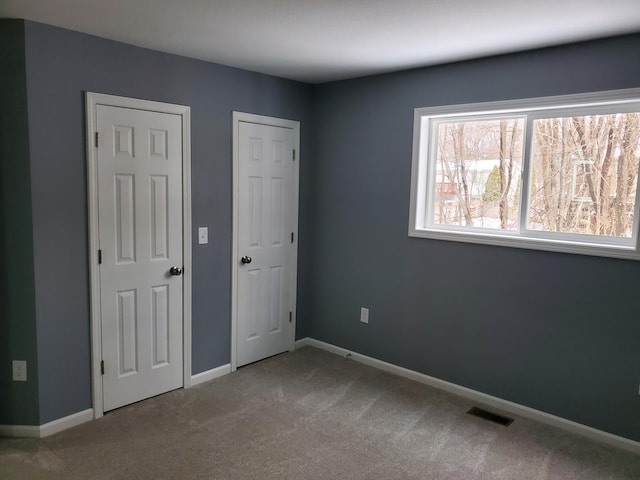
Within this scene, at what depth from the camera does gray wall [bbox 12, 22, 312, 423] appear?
8.81 ft

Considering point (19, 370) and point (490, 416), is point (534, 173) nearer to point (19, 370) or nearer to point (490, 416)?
point (490, 416)

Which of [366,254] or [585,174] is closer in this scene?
[585,174]

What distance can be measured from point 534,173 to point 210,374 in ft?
9.08

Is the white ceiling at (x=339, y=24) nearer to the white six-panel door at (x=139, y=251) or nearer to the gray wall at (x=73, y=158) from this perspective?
the gray wall at (x=73, y=158)

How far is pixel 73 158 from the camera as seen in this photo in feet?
9.22

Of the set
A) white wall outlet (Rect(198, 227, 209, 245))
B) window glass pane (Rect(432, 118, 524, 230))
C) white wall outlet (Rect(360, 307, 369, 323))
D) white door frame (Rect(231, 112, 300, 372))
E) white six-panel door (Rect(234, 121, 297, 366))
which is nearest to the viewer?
window glass pane (Rect(432, 118, 524, 230))

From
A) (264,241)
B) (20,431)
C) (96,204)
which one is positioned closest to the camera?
(20,431)

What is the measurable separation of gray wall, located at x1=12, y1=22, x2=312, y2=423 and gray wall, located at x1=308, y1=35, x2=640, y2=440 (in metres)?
1.17

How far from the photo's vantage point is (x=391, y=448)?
2.78 metres

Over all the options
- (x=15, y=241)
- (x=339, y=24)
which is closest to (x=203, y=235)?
(x=15, y=241)

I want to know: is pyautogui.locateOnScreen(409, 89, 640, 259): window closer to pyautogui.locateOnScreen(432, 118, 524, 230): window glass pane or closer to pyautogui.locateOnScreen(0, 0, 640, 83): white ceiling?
pyautogui.locateOnScreen(432, 118, 524, 230): window glass pane

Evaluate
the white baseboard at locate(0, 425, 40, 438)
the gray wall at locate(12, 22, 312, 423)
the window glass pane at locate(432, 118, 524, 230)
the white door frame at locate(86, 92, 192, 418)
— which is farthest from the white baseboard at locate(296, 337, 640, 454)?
the white baseboard at locate(0, 425, 40, 438)

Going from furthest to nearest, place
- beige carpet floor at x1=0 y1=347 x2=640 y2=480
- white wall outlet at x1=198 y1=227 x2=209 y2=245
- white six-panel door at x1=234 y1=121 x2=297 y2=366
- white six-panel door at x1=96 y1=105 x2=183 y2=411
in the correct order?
white six-panel door at x1=234 y1=121 x2=297 y2=366 → white wall outlet at x1=198 y1=227 x2=209 y2=245 → white six-panel door at x1=96 y1=105 x2=183 y2=411 → beige carpet floor at x1=0 y1=347 x2=640 y2=480

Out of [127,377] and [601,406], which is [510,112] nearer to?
[601,406]
